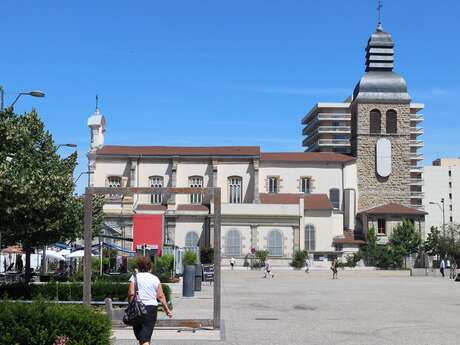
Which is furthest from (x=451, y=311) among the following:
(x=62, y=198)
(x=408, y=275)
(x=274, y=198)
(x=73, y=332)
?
(x=274, y=198)

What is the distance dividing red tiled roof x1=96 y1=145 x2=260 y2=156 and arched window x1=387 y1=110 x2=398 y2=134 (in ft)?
54.5

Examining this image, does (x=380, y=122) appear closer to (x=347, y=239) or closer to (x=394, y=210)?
(x=394, y=210)

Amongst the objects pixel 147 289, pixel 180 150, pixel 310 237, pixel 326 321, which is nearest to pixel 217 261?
pixel 326 321

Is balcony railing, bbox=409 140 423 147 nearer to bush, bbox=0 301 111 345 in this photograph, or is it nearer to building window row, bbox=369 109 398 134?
building window row, bbox=369 109 398 134

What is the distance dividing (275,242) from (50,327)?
75.3 m

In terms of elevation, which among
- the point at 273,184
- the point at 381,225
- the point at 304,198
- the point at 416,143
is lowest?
the point at 381,225

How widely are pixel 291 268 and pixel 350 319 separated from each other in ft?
205

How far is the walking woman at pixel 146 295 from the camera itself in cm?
1177

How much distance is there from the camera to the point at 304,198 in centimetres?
9200

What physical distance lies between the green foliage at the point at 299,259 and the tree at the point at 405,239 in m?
10.0

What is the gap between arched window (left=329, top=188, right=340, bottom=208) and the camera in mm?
95125

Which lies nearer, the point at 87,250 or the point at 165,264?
the point at 87,250

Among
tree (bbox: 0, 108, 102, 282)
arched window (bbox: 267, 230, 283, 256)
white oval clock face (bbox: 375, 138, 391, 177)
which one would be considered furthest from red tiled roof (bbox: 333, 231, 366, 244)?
tree (bbox: 0, 108, 102, 282)

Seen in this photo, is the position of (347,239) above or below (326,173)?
below
